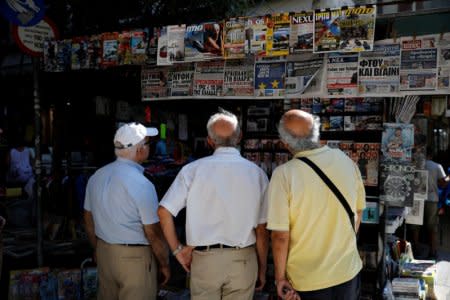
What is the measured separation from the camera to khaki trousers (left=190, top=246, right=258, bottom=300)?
269 centimetres

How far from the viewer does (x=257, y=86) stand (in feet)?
13.8

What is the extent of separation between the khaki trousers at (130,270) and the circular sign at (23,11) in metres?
2.96

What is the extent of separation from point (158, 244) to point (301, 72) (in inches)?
81.8

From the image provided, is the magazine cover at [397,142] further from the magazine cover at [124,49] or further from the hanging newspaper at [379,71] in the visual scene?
the magazine cover at [124,49]

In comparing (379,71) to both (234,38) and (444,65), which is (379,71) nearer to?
(444,65)

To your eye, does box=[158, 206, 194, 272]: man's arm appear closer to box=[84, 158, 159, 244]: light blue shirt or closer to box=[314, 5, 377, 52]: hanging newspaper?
box=[84, 158, 159, 244]: light blue shirt

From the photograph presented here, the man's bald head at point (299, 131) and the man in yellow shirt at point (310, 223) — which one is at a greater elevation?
the man's bald head at point (299, 131)

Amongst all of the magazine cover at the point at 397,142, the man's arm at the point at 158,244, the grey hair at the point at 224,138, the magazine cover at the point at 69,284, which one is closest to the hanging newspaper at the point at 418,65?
the magazine cover at the point at 397,142

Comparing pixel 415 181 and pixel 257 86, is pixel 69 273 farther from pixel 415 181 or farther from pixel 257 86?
pixel 415 181

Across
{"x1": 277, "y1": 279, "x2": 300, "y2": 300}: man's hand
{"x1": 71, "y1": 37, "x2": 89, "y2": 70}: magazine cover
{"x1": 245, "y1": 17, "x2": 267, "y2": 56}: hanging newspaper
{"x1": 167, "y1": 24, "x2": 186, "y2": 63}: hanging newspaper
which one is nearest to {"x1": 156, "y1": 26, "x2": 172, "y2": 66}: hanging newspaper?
{"x1": 167, "y1": 24, "x2": 186, "y2": 63}: hanging newspaper

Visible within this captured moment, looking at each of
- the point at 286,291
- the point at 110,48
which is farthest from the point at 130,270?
the point at 110,48

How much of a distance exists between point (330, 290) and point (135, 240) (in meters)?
1.39

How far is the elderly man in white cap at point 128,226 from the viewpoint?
302 cm

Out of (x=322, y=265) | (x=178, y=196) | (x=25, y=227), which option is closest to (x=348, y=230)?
(x=322, y=265)
